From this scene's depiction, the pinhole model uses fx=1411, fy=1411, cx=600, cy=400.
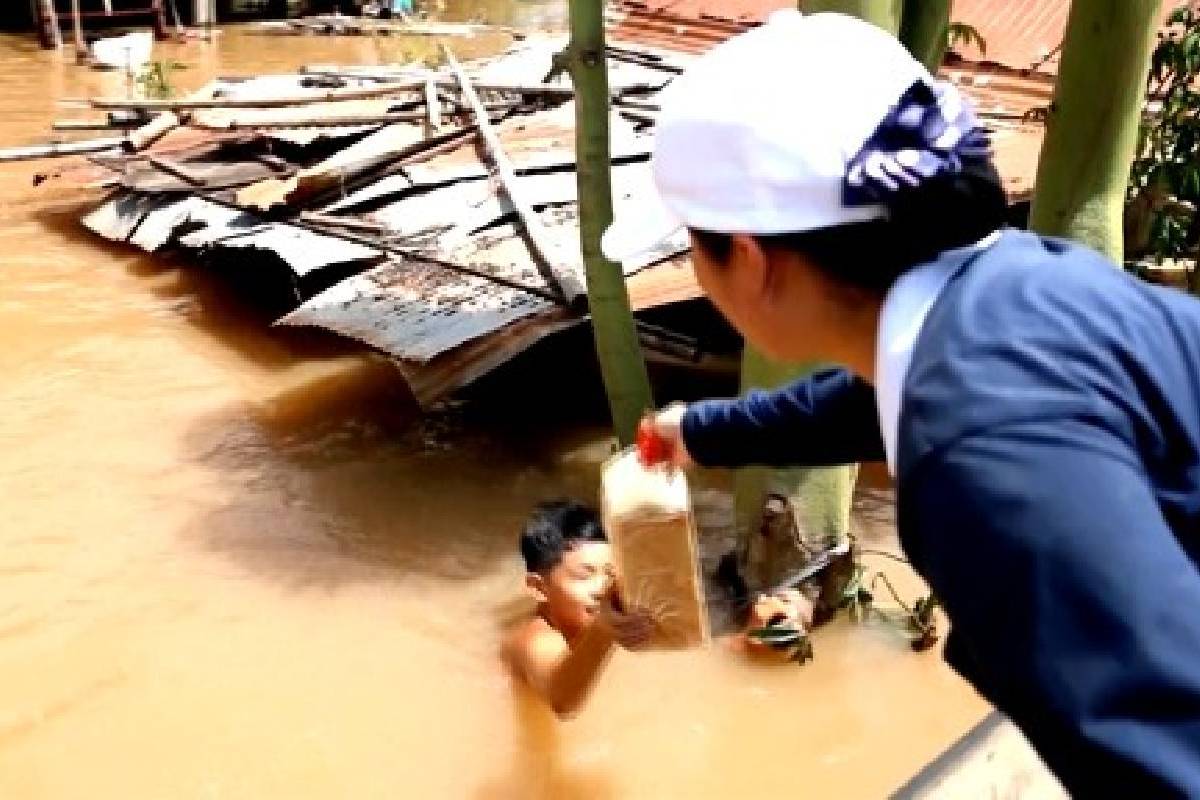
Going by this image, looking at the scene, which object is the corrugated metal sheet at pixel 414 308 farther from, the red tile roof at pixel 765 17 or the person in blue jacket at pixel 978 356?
the red tile roof at pixel 765 17

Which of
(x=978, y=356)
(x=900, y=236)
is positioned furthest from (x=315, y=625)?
(x=978, y=356)

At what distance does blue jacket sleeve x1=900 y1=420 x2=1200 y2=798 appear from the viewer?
1.04 m

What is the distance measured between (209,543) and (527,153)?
3.11 meters

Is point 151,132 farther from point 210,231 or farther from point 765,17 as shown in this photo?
point 765,17

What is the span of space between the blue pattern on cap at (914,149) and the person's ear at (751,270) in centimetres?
10

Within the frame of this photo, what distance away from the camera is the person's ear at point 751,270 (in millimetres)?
1306

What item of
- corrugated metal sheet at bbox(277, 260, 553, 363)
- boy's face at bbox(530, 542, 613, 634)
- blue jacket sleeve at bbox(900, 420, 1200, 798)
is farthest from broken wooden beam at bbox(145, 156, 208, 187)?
blue jacket sleeve at bbox(900, 420, 1200, 798)

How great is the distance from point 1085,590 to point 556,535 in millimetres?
2518

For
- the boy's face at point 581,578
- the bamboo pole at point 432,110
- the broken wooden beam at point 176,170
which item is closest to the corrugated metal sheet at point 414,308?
the boy's face at point 581,578

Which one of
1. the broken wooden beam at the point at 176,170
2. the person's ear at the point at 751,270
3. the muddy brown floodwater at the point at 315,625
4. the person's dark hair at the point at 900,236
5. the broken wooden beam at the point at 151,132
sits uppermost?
the person's dark hair at the point at 900,236

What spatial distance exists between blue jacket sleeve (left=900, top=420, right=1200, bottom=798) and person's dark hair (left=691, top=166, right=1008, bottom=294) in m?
0.27

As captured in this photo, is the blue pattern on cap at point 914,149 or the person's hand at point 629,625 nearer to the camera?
the blue pattern on cap at point 914,149

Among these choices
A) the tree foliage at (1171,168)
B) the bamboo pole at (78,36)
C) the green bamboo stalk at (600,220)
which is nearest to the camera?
the green bamboo stalk at (600,220)

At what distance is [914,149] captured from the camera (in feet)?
4.17
